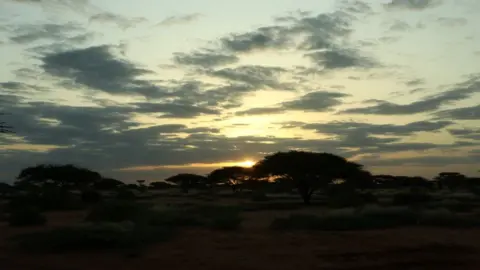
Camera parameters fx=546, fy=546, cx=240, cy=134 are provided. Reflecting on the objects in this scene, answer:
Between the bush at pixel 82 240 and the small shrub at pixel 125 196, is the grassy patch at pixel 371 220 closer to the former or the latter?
the bush at pixel 82 240

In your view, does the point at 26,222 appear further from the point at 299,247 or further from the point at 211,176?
the point at 211,176

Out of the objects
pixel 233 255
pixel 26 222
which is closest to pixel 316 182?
pixel 26 222

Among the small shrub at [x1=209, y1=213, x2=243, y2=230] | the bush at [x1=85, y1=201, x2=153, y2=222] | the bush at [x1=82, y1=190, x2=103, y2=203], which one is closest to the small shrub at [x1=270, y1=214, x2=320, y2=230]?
the small shrub at [x1=209, y1=213, x2=243, y2=230]

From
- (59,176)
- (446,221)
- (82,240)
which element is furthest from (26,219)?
(59,176)

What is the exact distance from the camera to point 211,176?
106438 millimetres

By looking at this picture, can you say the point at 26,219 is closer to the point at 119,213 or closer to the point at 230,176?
the point at 119,213

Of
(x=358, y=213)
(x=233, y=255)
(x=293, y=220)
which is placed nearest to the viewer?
(x=233, y=255)

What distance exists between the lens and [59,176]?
71.9 meters

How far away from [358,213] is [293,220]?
3.67 m

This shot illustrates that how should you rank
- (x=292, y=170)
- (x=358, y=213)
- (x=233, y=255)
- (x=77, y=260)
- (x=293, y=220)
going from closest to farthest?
1. (x=77, y=260)
2. (x=233, y=255)
3. (x=293, y=220)
4. (x=358, y=213)
5. (x=292, y=170)

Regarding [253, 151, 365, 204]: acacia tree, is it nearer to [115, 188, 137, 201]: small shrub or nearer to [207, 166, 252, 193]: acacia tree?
[115, 188, 137, 201]: small shrub

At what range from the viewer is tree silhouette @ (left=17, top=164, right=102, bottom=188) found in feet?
236

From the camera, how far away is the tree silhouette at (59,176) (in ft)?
236

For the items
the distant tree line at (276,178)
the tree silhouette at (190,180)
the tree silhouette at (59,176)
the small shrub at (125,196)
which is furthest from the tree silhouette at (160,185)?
the small shrub at (125,196)
